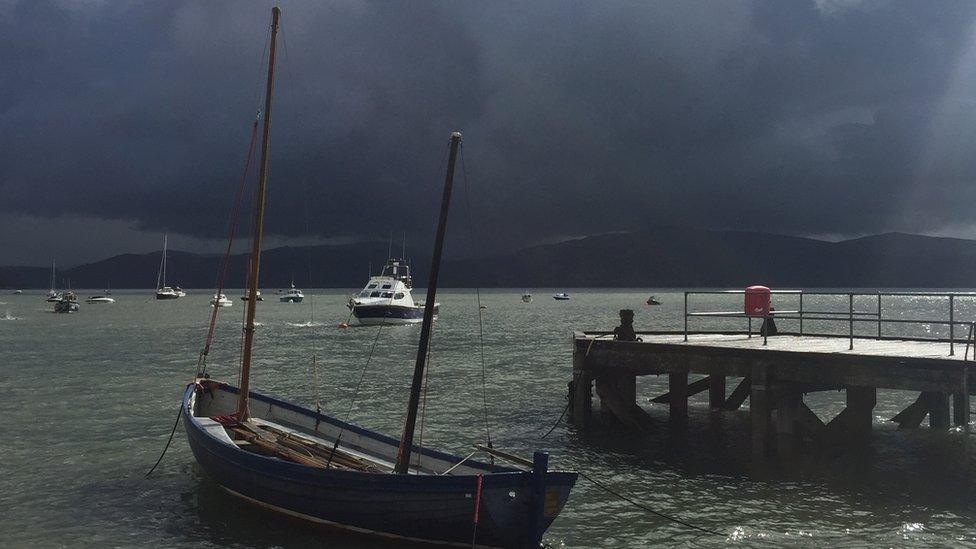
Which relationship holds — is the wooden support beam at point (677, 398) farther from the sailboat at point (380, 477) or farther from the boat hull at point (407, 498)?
the boat hull at point (407, 498)

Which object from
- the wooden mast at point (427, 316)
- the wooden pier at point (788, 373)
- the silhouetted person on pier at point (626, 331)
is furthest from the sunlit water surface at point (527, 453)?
the silhouetted person on pier at point (626, 331)

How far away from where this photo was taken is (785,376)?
18.5 m

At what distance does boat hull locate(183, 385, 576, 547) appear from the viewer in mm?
12273

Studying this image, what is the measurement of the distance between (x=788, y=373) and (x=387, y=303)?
68607 millimetres

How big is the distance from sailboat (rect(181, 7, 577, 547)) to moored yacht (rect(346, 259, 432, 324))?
63.7 metres

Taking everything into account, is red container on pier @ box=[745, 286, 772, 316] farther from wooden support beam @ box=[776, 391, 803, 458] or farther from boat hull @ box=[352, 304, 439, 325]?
boat hull @ box=[352, 304, 439, 325]

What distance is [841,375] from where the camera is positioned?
17.5 metres

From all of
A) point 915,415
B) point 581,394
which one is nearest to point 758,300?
point 581,394

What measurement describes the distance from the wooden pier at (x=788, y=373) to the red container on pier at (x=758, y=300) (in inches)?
36.1

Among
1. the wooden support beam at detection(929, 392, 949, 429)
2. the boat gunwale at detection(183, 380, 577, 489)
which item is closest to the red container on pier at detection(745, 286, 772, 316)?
the wooden support beam at detection(929, 392, 949, 429)

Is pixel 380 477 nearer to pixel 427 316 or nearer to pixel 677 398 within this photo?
pixel 427 316

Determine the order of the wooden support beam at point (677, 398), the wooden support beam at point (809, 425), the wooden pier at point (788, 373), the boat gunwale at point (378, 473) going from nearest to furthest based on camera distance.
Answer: the boat gunwale at point (378, 473)
the wooden pier at point (788, 373)
the wooden support beam at point (809, 425)
the wooden support beam at point (677, 398)

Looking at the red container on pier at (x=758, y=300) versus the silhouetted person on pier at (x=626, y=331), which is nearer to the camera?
the red container on pier at (x=758, y=300)

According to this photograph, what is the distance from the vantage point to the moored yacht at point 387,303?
84250 mm
